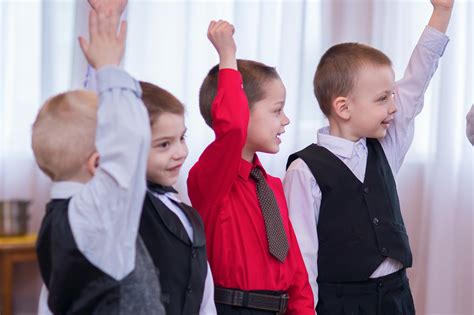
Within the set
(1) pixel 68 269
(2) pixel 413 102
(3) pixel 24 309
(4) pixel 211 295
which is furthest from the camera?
(3) pixel 24 309

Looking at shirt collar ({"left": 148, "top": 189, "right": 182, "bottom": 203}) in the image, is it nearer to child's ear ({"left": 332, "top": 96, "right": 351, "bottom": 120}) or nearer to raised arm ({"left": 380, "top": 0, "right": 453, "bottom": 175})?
child's ear ({"left": 332, "top": 96, "right": 351, "bottom": 120})

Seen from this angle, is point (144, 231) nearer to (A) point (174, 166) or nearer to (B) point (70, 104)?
(A) point (174, 166)

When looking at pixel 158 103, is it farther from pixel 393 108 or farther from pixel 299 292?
pixel 393 108

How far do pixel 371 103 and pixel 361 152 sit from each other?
13cm

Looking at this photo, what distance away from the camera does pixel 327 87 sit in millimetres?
2273

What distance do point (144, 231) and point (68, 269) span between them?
0.24 m

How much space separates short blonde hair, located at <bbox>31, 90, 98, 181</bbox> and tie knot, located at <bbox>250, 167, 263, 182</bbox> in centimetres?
62

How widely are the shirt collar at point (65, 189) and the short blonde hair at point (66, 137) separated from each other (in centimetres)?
2

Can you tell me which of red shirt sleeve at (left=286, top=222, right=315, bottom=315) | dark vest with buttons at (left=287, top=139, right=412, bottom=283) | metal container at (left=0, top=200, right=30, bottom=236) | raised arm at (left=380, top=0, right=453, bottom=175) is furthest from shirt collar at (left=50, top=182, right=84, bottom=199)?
metal container at (left=0, top=200, right=30, bottom=236)

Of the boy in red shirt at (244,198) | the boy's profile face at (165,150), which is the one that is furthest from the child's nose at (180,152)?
the boy in red shirt at (244,198)

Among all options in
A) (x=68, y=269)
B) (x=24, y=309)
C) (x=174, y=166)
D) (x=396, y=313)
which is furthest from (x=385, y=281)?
(x=24, y=309)

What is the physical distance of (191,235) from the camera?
1.65 meters

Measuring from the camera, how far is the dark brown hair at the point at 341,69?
2229mm

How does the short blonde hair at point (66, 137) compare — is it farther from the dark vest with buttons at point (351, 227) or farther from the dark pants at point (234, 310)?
the dark vest with buttons at point (351, 227)
